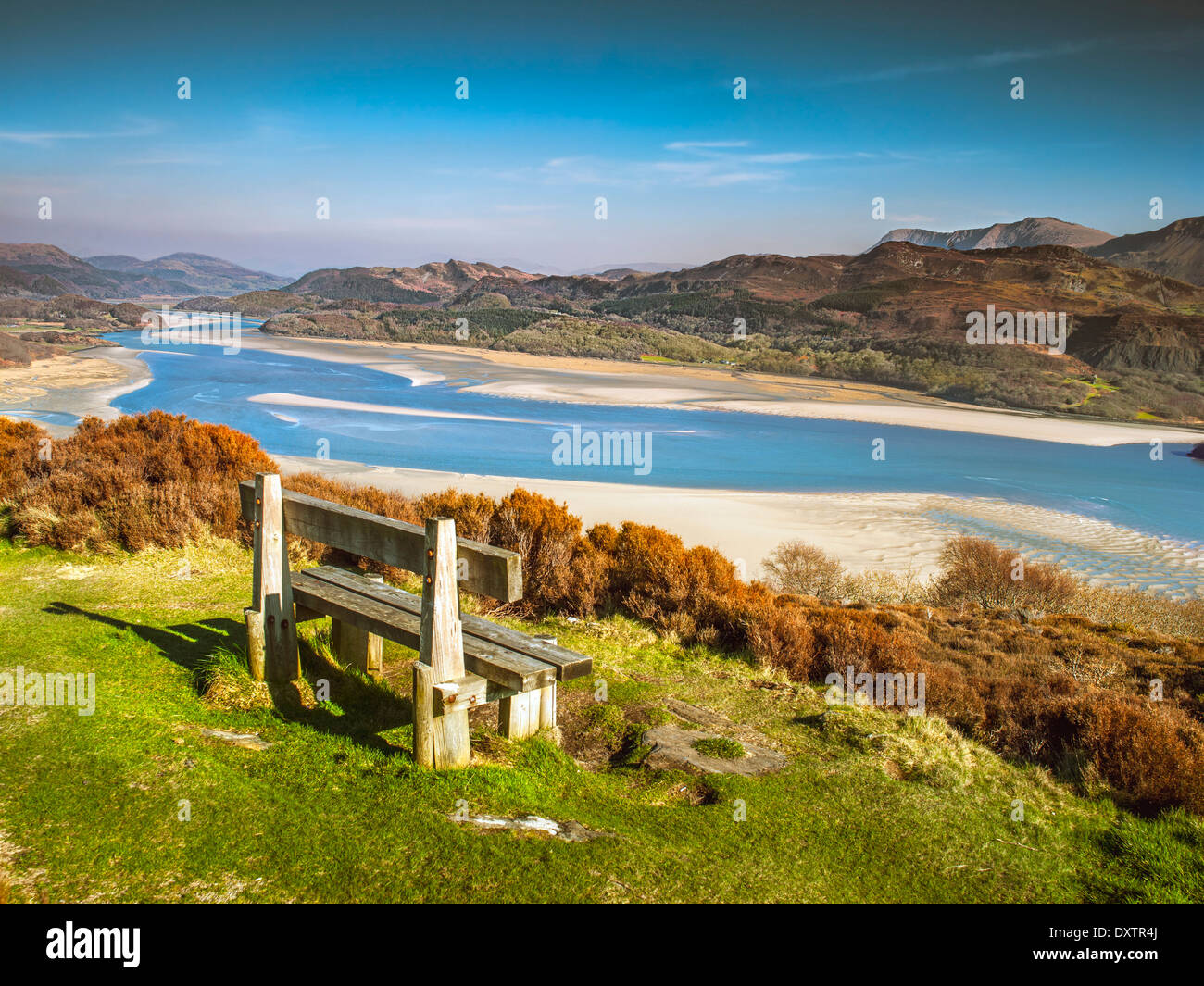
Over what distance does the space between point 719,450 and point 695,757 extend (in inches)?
836

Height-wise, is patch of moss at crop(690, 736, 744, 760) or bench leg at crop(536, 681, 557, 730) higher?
bench leg at crop(536, 681, 557, 730)

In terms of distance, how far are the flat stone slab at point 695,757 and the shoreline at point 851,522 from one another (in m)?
6.84

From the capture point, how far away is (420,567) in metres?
3.57

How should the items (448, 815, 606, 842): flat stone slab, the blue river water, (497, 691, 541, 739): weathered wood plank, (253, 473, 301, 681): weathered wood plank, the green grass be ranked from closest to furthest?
the green grass < (448, 815, 606, 842): flat stone slab < (497, 691, 541, 739): weathered wood plank < (253, 473, 301, 681): weathered wood plank < the blue river water

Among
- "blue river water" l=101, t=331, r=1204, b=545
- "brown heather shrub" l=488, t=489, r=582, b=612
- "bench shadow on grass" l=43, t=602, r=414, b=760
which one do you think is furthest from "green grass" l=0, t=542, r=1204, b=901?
"blue river water" l=101, t=331, r=1204, b=545

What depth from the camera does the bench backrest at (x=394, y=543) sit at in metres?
3.51

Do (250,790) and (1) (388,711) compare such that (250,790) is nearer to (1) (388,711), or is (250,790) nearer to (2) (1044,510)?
(1) (388,711)

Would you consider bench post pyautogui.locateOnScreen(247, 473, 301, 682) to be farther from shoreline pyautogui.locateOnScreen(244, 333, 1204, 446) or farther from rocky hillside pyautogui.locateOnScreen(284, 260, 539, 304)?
rocky hillside pyautogui.locateOnScreen(284, 260, 539, 304)

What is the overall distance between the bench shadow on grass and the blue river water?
1415 centimetres

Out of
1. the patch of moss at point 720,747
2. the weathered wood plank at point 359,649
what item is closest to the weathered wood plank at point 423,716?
the weathered wood plank at point 359,649

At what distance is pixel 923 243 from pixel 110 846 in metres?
101

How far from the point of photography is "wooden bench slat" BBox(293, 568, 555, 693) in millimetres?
3816

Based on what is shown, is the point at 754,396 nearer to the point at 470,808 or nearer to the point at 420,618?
the point at 420,618

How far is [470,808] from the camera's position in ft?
11.4
